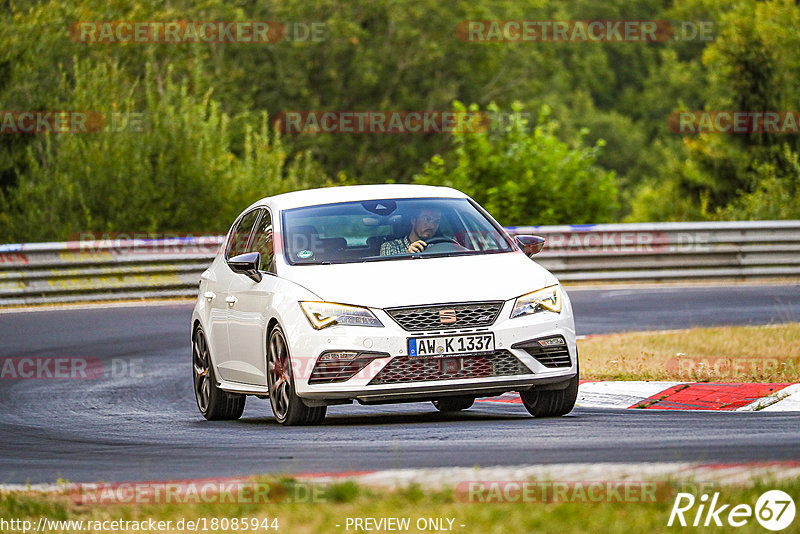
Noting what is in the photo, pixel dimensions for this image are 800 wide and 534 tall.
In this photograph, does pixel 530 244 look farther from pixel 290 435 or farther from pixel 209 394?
pixel 209 394

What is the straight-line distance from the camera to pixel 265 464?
26.4 feet

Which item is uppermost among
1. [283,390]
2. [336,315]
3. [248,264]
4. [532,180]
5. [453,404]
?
[248,264]

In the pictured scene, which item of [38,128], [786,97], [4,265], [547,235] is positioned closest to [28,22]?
[38,128]

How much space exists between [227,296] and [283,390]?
1371 millimetres

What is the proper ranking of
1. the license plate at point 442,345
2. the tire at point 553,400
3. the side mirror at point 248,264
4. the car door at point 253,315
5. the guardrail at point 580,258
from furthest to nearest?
the guardrail at point 580,258
the side mirror at point 248,264
the car door at point 253,315
the tire at point 553,400
the license plate at point 442,345

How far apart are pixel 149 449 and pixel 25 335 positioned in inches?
407

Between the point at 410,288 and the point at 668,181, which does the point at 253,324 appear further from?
the point at 668,181

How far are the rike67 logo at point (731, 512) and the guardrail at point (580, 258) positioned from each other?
1815 cm

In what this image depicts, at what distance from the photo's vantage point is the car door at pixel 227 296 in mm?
11281

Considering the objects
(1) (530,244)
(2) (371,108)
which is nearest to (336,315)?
(1) (530,244)

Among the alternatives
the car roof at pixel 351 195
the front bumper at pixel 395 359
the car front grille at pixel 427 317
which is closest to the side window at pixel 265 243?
the car roof at pixel 351 195

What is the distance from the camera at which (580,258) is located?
2505 centimetres

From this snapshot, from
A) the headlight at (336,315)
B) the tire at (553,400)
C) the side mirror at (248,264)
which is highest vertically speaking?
the side mirror at (248,264)

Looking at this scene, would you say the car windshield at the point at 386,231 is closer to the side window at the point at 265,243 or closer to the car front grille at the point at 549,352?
the side window at the point at 265,243
